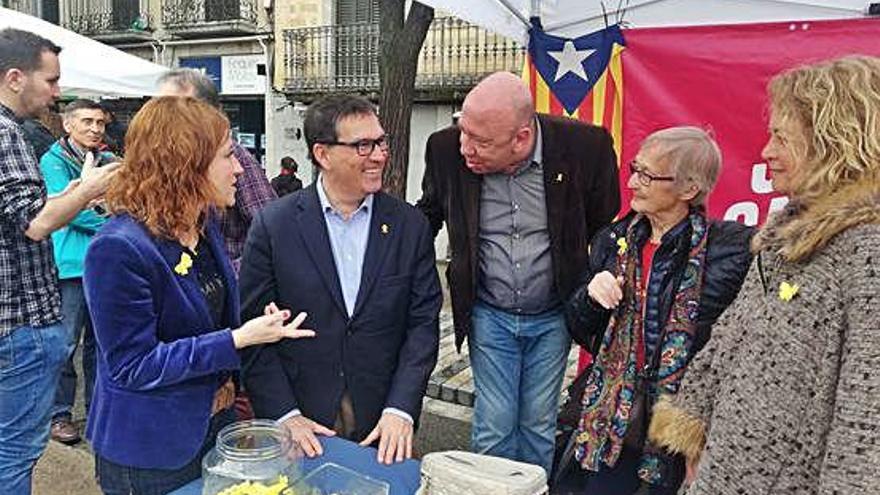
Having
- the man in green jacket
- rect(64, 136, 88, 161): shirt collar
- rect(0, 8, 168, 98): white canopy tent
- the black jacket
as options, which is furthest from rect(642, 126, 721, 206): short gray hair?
rect(0, 8, 168, 98): white canopy tent

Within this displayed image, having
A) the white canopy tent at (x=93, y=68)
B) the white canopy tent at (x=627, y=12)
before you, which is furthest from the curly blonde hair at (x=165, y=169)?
the white canopy tent at (x=93, y=68)

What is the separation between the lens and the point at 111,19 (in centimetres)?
1705

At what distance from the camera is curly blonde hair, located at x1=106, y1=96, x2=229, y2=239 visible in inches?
70.8

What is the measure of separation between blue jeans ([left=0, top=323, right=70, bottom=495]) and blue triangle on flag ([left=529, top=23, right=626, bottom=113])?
102 inches

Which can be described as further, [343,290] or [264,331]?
[343,290]

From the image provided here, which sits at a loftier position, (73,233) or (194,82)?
(194,82)

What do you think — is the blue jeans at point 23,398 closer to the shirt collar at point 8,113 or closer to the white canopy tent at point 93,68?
the shirt collar at point 8,113

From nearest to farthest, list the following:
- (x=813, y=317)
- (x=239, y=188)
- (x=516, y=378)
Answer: (x=813, y=317) → (x=516, y=378) → (x=239, y=188)

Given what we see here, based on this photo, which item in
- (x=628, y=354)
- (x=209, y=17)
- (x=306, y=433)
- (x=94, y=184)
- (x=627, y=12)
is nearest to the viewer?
(x=306, y=433)

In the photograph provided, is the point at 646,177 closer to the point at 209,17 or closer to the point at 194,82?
the point at 194,82

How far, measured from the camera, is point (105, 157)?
3.51m

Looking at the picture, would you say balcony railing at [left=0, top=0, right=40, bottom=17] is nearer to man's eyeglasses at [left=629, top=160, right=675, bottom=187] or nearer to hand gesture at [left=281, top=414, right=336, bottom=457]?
hand gesture at [left=281, top=414, right=336, bottom=457]

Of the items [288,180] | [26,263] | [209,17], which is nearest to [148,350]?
[26,263]

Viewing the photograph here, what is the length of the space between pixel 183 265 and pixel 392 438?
0.76 m
